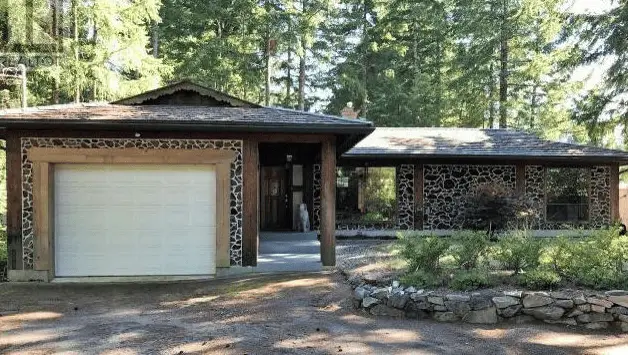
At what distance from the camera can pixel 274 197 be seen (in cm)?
1598

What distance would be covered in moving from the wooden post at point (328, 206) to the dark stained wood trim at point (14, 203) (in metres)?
5.55

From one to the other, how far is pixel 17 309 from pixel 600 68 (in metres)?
16.6

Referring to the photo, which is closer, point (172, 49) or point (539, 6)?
point (539, 6)

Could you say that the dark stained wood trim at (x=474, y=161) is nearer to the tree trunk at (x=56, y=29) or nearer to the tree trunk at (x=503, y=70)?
the tree trunk at (x=503, y=70)

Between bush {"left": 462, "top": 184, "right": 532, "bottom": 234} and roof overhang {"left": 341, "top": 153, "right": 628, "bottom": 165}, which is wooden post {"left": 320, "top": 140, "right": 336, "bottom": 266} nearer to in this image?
roof overhang {"left": 341, "top": 153, "right": 628, "bottom": 165}

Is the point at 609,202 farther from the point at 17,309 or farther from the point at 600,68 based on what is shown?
the point at 17,309

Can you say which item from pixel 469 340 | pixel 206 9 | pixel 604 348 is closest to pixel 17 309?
pixel 469 340

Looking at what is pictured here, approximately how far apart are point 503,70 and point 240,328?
21.5 meters

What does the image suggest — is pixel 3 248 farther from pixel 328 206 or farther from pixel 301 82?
pixel 301 82

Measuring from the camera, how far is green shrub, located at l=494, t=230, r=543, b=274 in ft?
23.8

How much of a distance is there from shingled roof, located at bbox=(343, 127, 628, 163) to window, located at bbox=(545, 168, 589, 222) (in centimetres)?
90

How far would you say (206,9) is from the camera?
23234mm

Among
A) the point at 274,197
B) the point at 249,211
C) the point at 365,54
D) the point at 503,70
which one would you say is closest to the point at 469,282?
the point at 249,211

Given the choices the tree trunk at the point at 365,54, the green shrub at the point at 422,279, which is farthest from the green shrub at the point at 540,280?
the tree trunk at the point at 365,54
